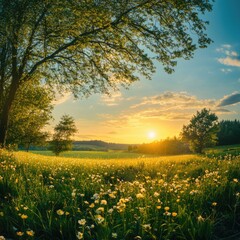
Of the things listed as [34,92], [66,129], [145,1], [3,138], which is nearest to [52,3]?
[145,1]

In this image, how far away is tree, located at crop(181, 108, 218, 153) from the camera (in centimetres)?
7581

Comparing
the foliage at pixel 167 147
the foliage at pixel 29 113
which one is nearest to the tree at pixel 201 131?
the foliage at pixel 167 147

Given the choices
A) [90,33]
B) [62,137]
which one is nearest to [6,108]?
[90,33]

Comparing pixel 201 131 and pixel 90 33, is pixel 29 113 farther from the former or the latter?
pixel 201 131

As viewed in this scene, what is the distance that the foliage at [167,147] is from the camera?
105 meters

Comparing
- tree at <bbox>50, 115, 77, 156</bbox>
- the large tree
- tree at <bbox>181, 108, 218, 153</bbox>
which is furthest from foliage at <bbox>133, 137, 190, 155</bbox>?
the large tree

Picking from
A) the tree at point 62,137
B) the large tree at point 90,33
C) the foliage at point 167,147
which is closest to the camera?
the large tree at point 90,33

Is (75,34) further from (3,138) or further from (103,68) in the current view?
(3,138)

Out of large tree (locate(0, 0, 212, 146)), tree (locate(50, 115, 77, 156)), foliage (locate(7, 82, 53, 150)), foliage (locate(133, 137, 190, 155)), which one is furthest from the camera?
foliage (locate(133, 137, 190, 155))

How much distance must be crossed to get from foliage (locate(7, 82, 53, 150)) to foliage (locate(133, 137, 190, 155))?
55.9 meters

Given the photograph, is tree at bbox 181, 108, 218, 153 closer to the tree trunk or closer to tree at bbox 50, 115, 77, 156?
tree at bbox 50, 115, 77, 156

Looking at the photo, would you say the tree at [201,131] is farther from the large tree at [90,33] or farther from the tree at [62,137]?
the large tree at [90,33]

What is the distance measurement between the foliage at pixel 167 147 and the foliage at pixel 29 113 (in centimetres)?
5590

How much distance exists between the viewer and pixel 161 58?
19000 mm
